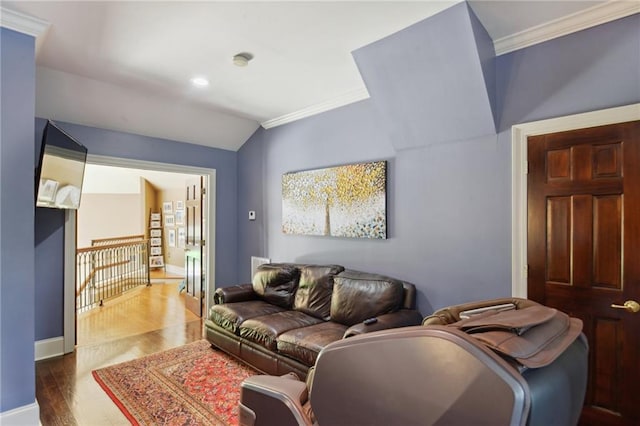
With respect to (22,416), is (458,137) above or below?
above

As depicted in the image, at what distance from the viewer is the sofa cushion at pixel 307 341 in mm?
2533

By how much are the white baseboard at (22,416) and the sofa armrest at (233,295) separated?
5.69 ft

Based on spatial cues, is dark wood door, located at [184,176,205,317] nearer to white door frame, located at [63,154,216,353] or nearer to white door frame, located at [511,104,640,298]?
white door frame, located at [63,154,216,353]

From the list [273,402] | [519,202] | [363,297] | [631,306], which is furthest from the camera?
[363,297]

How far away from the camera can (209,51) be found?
267 cm

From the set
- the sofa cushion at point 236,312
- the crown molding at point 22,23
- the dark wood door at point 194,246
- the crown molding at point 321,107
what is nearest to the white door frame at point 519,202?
the crown molding at point 321,107

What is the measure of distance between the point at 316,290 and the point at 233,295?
1.02m

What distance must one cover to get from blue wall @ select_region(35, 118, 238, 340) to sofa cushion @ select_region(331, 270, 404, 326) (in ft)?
7.99

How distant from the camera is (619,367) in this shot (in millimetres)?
2043

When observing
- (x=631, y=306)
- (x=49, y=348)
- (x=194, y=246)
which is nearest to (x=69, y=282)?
(x=49, y=348)

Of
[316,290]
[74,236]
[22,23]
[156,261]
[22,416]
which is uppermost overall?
[22,23]

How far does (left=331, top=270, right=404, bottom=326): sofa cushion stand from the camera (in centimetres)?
287

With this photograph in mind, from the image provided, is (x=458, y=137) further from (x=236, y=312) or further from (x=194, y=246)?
(x=194, y=246)

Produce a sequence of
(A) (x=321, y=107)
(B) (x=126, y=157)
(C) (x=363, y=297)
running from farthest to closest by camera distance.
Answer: (B) (x=126, y=157)
(A) (x=321, y=107)
(C) (x=363, y=297)
